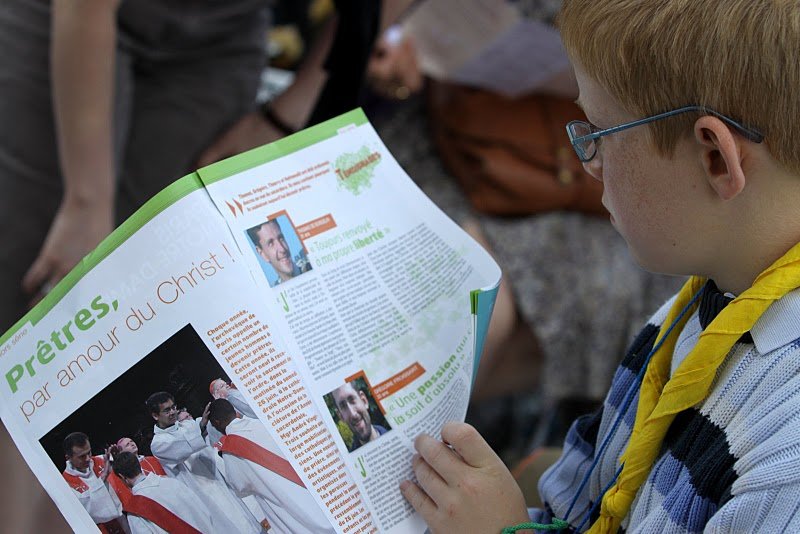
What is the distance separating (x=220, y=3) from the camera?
129cm

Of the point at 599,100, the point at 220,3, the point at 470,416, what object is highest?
the point at 220,3

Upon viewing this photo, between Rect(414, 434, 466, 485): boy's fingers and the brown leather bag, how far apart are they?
0.90 meters

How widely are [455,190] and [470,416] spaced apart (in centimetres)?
49

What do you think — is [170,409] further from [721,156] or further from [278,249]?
[721,156]

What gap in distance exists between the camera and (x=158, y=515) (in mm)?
689

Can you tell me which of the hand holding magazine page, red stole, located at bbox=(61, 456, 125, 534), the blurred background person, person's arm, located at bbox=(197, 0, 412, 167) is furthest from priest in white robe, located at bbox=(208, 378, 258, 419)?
the blurred background person

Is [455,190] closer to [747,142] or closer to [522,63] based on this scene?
[522,63]

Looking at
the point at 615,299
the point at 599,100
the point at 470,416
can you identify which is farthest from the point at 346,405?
the point at 470,416

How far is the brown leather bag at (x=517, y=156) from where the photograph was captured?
158cm

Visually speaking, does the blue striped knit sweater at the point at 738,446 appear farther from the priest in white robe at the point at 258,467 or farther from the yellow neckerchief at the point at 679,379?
the priest in white robe at the point at 258,467

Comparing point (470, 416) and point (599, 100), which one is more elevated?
point (599, 100)

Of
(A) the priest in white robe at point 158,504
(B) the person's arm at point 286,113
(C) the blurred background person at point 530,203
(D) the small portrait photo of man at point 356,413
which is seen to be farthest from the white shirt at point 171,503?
(C) the blurred background person at point 530,203

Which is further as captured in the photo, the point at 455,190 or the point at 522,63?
the point at 455,190

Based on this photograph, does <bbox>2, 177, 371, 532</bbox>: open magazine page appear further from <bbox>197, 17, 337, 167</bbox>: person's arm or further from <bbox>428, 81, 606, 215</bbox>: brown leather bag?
<bbox>428, 81, 606, 215</bbox>: brown leather bag
